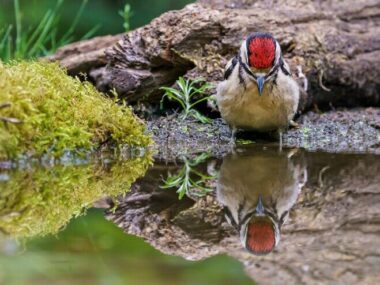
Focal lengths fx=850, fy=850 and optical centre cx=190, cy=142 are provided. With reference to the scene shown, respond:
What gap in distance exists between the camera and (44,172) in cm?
431

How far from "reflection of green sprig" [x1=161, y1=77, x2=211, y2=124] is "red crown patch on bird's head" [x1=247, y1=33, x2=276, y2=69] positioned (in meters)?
0.93

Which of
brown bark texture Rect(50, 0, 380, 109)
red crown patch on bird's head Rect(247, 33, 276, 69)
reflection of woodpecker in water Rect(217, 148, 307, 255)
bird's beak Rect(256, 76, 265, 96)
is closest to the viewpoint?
reflection of woodpecker in water Rect(217, 148, 307, 255)

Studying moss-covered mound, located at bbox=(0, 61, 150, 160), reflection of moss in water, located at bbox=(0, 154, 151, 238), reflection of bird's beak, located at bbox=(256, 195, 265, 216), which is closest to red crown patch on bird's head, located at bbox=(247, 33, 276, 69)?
moss-covered mound, located at bbox=(0, 61, 150, 160)

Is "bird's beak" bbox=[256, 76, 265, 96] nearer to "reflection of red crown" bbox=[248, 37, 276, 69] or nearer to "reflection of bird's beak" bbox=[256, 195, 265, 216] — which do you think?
"reflection of red crown" bbox=[248, 37, 276, 69]

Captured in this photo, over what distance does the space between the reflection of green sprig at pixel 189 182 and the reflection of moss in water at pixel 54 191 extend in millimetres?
193

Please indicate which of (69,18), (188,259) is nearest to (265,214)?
(188,259)

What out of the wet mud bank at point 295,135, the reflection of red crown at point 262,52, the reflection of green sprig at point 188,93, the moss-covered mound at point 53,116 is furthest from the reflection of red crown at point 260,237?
the reflection of green sprig at point 188,93

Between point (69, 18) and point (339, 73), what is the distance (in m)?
3.99

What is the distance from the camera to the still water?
105 inches

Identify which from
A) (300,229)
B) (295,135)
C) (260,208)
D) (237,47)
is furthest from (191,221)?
(237,47)

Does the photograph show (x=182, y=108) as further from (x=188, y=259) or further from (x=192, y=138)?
(x=188, y=259)

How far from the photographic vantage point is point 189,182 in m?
4.36

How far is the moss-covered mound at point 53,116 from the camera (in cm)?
447

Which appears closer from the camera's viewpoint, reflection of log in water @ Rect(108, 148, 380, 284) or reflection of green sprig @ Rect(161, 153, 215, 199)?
reflection of log in water @ Rect(108, 148, 380, 284)
